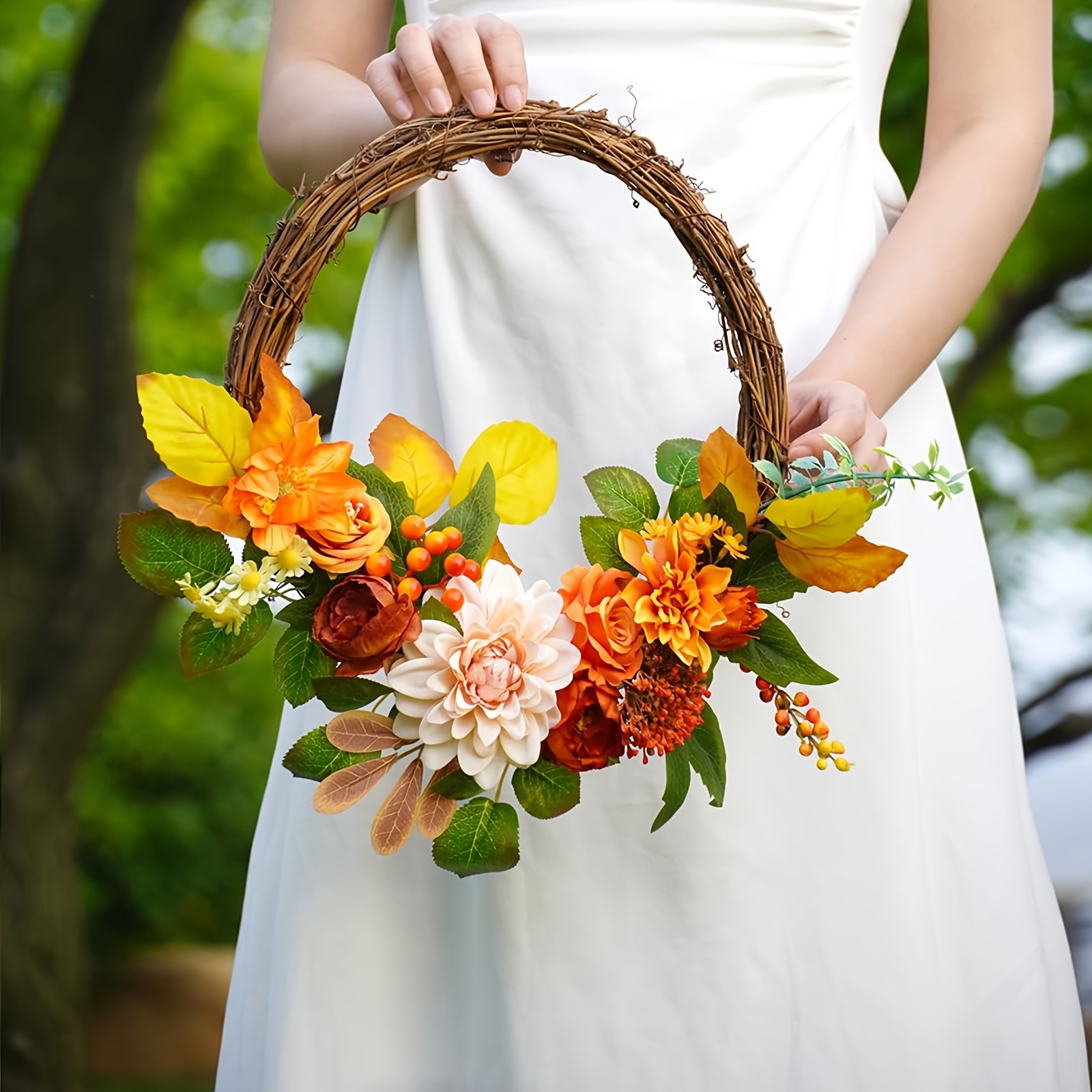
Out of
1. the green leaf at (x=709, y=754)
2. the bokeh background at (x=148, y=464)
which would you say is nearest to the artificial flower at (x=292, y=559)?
the green leaf at (x=709, y=754)

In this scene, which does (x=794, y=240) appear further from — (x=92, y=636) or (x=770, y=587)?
(x=92, y=636)

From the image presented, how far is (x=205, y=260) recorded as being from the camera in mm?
6441

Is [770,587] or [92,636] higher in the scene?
[92,636]

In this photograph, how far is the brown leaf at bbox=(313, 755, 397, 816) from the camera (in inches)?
35.1

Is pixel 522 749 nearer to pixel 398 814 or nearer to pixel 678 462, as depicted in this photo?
pixel 398 814

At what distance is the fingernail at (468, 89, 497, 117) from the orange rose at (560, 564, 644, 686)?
0.35 m

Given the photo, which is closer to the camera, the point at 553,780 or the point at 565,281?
the point at 553,780

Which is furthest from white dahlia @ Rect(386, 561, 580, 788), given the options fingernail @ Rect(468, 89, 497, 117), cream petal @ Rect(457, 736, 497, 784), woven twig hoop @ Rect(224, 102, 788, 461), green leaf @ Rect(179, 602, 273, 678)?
fingernail @ Rect(468, 89, 497, 117)

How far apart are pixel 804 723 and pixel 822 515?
6.3 inches

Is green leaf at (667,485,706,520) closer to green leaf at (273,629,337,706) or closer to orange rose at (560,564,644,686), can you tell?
orange rose at (560,564,644,686)

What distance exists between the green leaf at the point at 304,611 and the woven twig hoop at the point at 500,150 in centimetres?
14

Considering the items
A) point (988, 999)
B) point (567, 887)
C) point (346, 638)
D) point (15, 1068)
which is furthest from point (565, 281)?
point (15, 1068)

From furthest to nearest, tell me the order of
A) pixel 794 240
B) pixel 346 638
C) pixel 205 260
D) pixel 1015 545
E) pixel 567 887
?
pixel 205 260 → pixel 1015 545 → pixel 794 240 → pixel 567 887 → pixel 346 638

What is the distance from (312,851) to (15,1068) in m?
3.73
